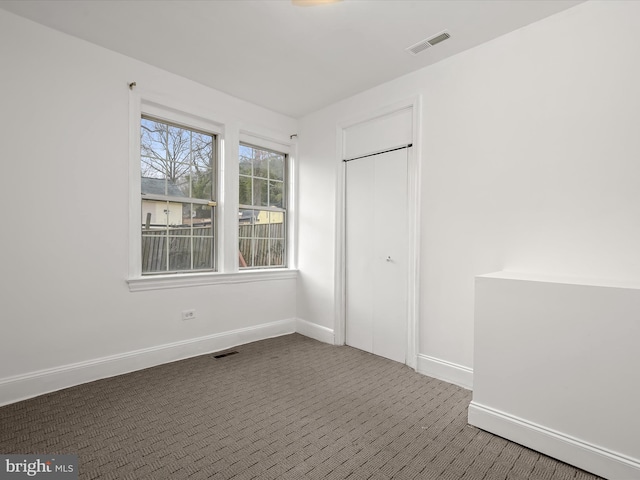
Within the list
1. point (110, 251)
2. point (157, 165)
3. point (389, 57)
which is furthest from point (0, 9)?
point (389, 57)

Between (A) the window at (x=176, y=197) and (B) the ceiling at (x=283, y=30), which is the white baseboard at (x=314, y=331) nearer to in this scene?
(A) the window at (x=176, y=197)

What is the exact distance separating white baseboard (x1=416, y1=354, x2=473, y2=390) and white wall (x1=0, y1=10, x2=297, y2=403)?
2414 mm

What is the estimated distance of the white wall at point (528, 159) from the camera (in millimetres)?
2057

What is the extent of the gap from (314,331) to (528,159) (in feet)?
9.46

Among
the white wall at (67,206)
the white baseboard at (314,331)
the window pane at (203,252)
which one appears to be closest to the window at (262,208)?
the window pane at (203,252)

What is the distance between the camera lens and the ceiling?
7.39 ft

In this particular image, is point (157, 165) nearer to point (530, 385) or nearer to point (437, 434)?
point (437, 434)

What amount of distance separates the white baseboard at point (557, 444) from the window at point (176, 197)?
2.93m

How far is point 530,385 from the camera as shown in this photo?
1.92m

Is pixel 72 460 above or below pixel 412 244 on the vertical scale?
below

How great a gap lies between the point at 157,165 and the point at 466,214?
2.98m

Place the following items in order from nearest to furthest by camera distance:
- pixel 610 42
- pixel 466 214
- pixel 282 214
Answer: pixel 610 42, pixel 466 214, pixel 282 214

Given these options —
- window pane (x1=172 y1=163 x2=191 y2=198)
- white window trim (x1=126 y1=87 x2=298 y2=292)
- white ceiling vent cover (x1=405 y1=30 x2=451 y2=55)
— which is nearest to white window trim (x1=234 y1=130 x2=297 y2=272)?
white window trim (x1=126 y1=87 x2=298 y2=292)

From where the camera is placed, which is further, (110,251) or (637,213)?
(110,251)
